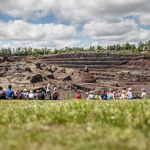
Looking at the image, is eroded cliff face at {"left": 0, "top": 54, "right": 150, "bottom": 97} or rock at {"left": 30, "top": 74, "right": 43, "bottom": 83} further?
eroded cliff face at {"left": 0, "top": 54, "right": 150, "bottom": 97}

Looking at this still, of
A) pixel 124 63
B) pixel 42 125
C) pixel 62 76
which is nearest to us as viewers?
pixel 42 125

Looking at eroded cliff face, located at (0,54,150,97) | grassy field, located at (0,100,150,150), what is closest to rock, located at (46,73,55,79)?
eroded cliff face, located at (0,54,150,97)

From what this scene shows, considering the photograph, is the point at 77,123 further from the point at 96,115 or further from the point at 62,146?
the point at 62,146

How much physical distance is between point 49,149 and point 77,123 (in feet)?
9.51

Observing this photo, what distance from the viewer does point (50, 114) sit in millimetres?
10688

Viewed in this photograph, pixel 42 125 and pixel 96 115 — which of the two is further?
pixel 96 115

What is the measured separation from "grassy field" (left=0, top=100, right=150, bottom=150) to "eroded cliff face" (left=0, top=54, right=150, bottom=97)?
8617 cm

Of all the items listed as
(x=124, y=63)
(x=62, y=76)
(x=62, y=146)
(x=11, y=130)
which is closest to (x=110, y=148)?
(x=62, y=146)

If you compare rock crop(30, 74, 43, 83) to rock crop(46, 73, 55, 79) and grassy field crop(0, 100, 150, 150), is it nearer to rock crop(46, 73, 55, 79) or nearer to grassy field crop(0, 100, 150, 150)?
rock crop(46, 73, 55, 79)

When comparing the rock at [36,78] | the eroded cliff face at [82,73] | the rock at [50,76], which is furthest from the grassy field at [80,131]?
the rock at [50,76]

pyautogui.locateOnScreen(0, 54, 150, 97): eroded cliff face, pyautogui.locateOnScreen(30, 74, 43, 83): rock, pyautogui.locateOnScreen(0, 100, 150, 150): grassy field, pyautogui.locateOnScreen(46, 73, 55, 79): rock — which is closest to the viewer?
pyautogui.locateOnScreen(0, 100, 150, 150): grassy field

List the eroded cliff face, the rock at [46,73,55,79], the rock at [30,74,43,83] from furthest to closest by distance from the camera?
the rock at [46,73,55,79] < the eroded cliff face < the rock at [30,74,43,83]

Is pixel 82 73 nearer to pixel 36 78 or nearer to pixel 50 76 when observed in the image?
pixel 50 76

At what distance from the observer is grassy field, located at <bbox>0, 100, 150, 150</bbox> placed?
666 cm
